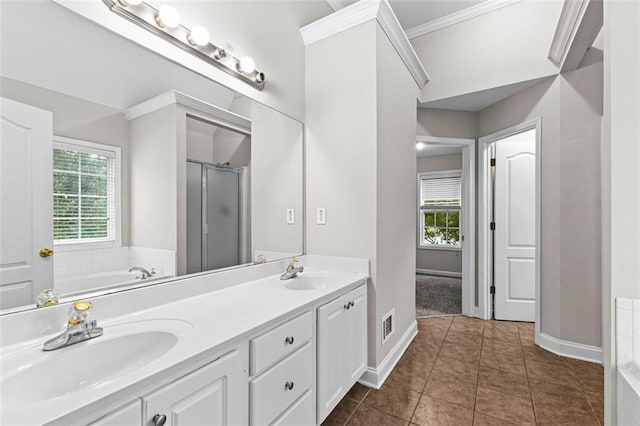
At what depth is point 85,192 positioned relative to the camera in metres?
1.16

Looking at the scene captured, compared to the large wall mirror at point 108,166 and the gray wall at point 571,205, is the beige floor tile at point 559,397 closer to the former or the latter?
the gray wall at point 571,205

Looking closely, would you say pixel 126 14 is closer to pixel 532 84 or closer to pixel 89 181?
pixel 89 181

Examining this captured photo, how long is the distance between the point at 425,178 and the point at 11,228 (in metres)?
6.31

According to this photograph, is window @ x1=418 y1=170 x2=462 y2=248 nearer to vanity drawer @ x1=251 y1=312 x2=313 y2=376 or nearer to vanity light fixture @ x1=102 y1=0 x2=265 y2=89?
vanity light fixture @ x1=102 y1=0 x2=265 y2=89

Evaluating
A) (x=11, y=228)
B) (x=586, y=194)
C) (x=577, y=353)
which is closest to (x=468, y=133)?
(x=586, y=194)

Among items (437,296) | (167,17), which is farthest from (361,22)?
(437,296)

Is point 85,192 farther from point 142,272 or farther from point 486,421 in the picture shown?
point 486,421

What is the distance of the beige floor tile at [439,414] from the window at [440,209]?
4.59 metres

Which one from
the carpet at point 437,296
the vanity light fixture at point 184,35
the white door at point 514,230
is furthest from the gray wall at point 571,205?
the vanity light fixture at point 184,35

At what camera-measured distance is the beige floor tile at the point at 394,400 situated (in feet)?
6.09

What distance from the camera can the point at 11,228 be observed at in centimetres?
97

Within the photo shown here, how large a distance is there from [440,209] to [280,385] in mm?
5726

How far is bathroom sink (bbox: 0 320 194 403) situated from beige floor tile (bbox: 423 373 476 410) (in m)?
1.76

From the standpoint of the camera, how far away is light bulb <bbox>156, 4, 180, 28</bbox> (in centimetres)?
140
